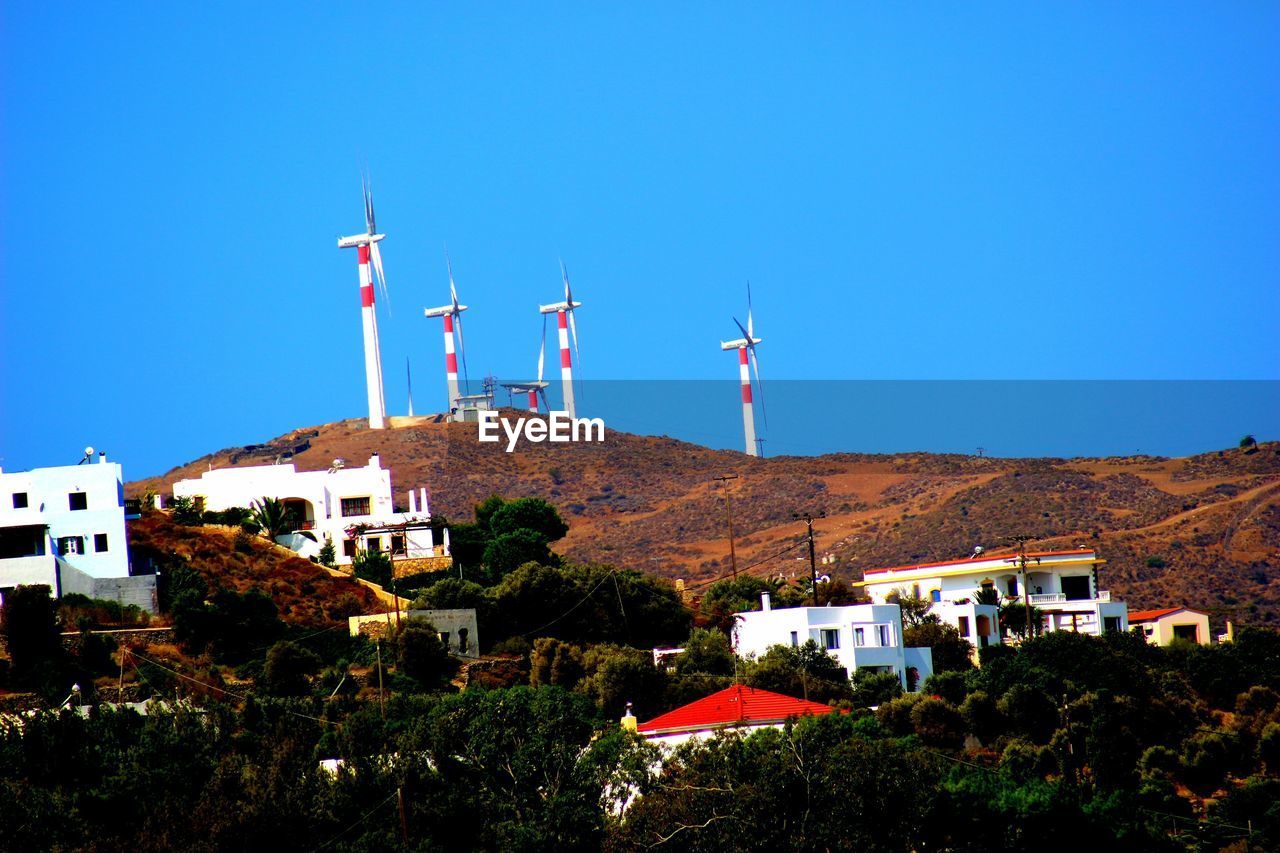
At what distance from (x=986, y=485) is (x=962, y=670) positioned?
5308cm

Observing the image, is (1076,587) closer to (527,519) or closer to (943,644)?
(943,644)

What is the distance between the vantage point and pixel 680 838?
4091cm

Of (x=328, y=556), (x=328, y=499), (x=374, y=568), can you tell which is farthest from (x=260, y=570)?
(x=328, y=499)

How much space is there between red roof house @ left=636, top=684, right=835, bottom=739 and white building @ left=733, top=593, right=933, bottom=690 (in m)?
7.88

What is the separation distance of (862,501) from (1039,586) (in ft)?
161

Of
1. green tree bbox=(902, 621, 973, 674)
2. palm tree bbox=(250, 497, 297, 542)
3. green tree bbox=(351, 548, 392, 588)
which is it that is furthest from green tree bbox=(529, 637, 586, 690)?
palm tree bbox=(250, 497, 297, 542)

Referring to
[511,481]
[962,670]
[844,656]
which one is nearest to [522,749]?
[844,656]

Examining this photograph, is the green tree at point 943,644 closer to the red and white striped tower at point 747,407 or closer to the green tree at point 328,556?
the green tree at point 328,556

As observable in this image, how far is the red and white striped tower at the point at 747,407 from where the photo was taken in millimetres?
140000

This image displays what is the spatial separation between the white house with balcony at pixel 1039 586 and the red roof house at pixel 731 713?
18.7m

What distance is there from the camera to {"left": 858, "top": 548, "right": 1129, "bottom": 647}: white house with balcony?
2874 inches

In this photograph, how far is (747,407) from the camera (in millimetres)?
142125

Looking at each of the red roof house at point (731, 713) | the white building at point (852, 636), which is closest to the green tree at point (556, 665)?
the red roof house at point (731, 713)

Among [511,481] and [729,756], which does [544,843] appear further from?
[511,481]
